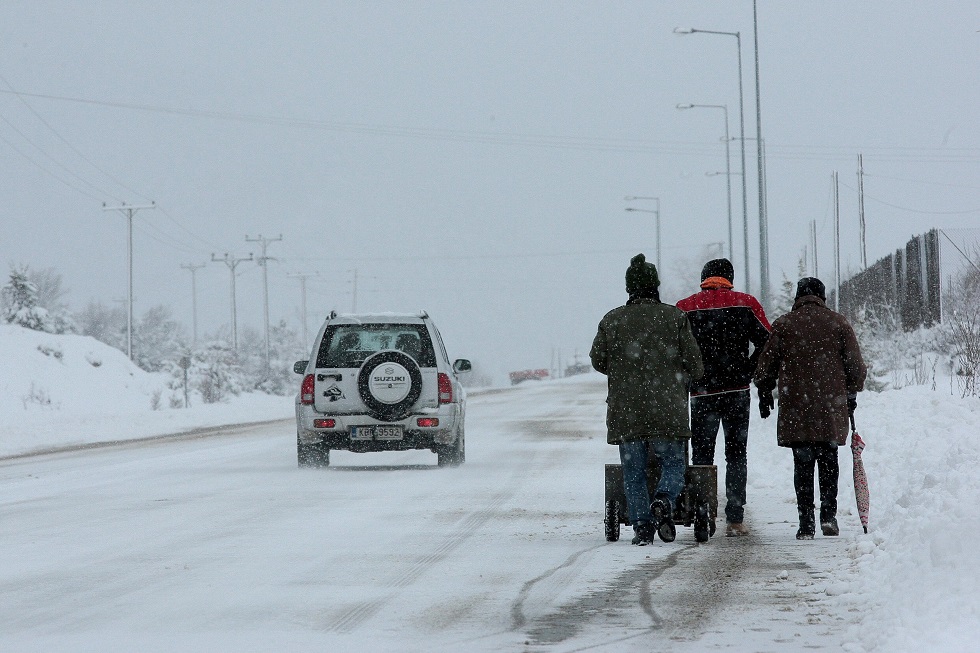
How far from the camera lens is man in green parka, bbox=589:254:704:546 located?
10.3 m

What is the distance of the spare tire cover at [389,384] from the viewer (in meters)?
18.2

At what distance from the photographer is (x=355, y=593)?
8.29m

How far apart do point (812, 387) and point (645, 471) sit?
1.37 m

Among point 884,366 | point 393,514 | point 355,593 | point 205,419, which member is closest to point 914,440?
point 393,514

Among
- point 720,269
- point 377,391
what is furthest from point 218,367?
point 720,269

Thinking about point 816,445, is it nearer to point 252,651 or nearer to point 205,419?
point 252,651

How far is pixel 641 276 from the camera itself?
10.5m

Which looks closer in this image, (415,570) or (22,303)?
(415,570)

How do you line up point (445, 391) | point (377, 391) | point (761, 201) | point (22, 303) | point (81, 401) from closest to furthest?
point (377, 391), point (445, 391), point (761, 201), point (81, 401), point (22, 303)

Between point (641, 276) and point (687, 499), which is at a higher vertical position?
point (641, 276)

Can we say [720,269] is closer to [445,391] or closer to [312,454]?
[445,391]

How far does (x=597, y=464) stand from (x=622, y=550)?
892cm

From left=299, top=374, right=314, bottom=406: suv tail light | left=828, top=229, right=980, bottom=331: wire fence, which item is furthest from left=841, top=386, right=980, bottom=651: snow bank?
left=828, top=229, right=980, bottom=331: wire fence

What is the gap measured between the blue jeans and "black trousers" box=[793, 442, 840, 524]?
3.06ft
